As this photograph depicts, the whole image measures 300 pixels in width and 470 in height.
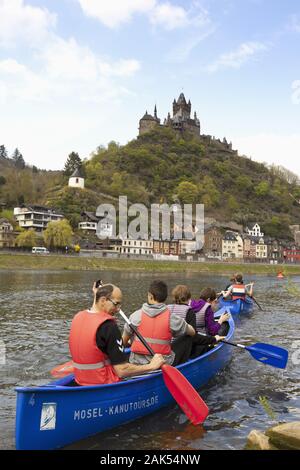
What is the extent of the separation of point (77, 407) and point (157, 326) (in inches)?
100.0

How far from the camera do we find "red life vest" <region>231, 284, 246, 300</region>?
26.1 m

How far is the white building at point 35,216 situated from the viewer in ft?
391

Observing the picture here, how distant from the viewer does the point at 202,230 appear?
5576 inches

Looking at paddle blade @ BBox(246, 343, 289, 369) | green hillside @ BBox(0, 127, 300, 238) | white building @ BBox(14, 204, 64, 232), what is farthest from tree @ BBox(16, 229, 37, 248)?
paddle blade @ BBox(246, 343, 289, 369)

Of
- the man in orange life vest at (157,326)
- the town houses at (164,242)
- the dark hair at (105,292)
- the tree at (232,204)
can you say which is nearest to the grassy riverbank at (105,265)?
the town houses at (164,242)

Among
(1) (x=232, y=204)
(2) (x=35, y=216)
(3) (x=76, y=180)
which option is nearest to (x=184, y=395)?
(2) (x=35, y=216)

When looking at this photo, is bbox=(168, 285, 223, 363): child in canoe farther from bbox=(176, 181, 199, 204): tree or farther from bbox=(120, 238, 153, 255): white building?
bbox=(176, 181, 199, 204): tree

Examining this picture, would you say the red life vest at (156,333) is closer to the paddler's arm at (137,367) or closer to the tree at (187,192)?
the paddler's arm at (137,367)

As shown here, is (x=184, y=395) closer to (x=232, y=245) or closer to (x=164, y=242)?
(x=164, y=242)

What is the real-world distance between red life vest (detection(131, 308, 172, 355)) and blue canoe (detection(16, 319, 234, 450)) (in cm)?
63

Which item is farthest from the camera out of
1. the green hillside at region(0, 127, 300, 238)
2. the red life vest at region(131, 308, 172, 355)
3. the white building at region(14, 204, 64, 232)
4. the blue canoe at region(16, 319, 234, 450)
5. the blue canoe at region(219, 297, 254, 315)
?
the green hillside at region(0, 127, 300, 238)
